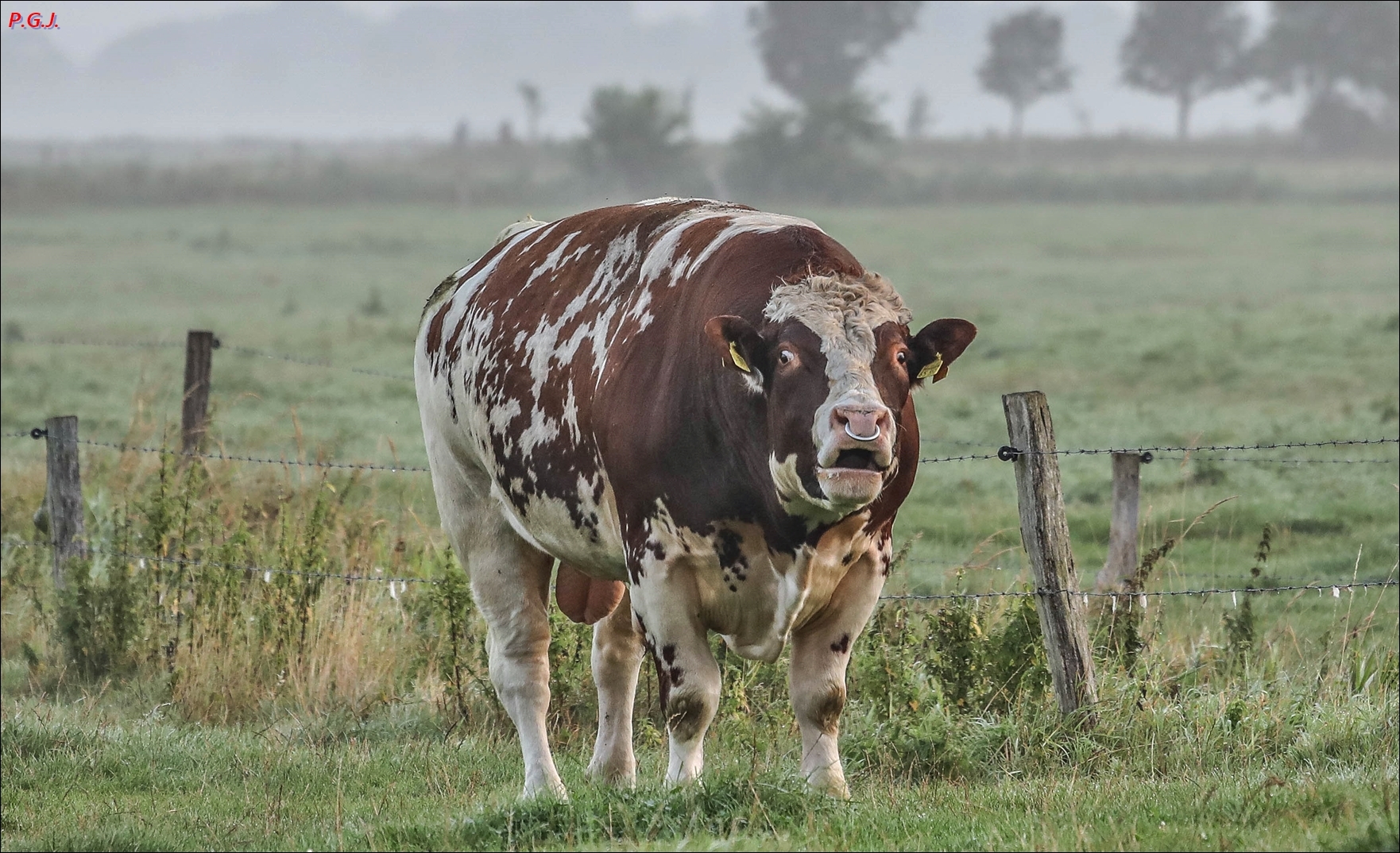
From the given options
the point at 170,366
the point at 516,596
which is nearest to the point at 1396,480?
the point at 516,596

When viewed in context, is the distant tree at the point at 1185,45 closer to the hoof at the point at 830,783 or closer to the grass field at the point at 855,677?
the grass field at the point at 855,677

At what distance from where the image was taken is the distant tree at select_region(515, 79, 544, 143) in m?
96.0

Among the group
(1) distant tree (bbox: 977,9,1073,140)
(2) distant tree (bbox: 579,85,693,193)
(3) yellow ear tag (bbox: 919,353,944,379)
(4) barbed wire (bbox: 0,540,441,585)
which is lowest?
(4) barbed wire (bbox: 0,540,441,585)

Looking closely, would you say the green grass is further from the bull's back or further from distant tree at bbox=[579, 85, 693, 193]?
distant tree at bbox=[579, 85, 693, 193]

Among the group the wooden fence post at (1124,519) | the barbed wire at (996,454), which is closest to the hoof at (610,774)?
the barbed wire at (996,454)

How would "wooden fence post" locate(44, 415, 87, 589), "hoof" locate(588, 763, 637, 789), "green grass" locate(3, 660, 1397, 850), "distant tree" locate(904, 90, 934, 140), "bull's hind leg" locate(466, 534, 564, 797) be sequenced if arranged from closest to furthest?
"green grass" locate(3, 660, 1397, 850), "hoof" locate(588, 763, 637, 789), "bull's hind leg" locate(466, 534, 564, 797), "wooden fence post" locate(44, 415, 87, 589), "distant tree" locate(904, 90, 934, 140)

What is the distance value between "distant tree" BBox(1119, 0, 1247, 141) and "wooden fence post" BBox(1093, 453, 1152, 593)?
9626cm

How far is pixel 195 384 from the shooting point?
10.8m

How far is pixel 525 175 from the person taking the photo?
78.6 metres

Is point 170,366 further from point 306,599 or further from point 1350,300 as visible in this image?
point 1350,300

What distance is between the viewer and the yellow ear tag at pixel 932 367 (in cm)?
512

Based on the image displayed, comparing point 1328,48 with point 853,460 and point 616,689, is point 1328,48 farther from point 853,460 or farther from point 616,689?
point 853,460

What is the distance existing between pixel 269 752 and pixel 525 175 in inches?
2873

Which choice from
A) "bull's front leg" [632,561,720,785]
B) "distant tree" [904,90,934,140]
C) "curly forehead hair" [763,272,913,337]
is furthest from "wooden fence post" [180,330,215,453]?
"distant tree" [904,90,934,140]
